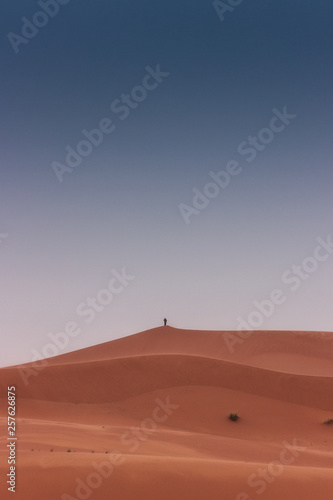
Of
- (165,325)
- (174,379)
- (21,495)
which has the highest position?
(165,325)

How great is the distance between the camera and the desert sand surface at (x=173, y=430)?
1003 centimetres

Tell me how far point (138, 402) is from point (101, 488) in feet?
54.8

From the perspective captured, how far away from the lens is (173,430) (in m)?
21.0

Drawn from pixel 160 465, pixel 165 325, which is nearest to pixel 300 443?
pixel 160 465

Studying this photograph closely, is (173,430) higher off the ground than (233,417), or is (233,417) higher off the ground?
(233,417)

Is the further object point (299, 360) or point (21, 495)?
point (299, 360)

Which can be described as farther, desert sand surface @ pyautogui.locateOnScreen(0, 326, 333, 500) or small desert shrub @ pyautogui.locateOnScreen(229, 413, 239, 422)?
small desert shrub @ pyautogui.locateOnScreen(229, 413, 239, 422)

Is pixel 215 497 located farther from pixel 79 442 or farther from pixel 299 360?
pixel 299 360

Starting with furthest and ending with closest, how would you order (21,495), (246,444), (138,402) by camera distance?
(138,402) → (246,444) → (21,495)

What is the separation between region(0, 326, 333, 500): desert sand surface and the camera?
1003cm

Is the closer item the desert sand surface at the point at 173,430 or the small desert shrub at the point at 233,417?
the desert sand surface at the point at 173,430

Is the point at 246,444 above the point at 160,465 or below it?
above

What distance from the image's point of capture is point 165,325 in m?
50.4

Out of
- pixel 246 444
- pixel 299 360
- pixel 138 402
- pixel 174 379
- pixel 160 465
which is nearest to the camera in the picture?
pixel 160 465
